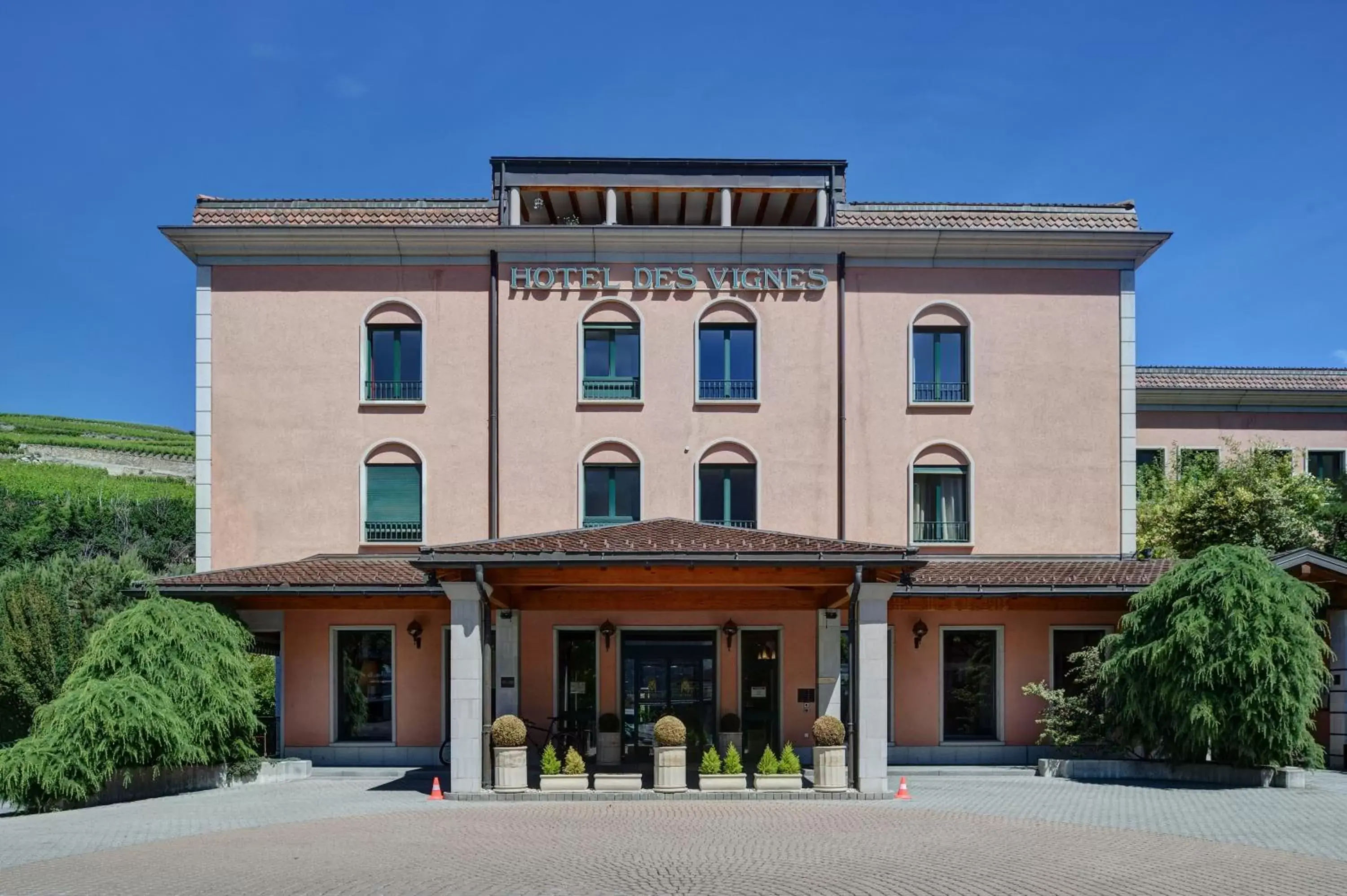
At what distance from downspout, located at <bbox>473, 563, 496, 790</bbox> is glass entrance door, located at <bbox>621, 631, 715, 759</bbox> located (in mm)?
4681

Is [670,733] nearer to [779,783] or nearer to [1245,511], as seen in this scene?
[779,783]

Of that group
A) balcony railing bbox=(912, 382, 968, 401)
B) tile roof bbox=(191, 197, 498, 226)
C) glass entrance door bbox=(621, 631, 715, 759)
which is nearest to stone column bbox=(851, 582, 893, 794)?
glass entrance door bbox=(621, 631, 715, 759)

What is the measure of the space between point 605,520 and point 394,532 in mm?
4412

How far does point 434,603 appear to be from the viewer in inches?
886

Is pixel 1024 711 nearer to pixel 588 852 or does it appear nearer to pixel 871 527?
pixel 871 527

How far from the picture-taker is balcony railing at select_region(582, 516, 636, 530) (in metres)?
24.3

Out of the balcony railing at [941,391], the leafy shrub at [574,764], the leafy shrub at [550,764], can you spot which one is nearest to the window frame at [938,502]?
the balcony railing at [941,391]

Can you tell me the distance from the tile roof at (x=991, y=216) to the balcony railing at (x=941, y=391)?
342cm

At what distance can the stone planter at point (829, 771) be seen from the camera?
59.8 feet

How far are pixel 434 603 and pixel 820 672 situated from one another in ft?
24.8

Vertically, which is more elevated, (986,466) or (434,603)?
(986,466)

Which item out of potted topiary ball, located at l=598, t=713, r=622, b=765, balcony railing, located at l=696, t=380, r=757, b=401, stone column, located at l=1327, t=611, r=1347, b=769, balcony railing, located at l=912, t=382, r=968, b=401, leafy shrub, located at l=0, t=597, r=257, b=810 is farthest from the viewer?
balcony railing, located at l=912, t=382, r=968, b=401

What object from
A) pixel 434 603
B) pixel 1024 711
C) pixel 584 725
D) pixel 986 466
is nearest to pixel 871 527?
pixel 986 466

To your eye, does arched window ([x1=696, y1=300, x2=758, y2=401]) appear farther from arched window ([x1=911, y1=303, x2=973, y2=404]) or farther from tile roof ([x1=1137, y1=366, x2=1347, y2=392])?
tile roof ([x1=1137, y1=366, x2=1347, y2=392])
